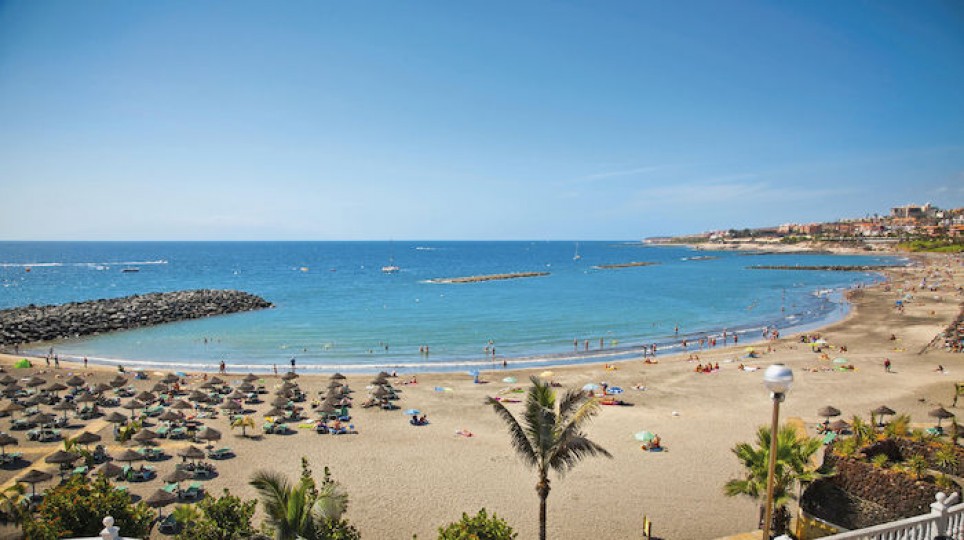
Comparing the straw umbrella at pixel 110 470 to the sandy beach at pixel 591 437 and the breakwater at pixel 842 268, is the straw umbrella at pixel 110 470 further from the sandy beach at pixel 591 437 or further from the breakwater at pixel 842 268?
the breakwater at pixel 842 268

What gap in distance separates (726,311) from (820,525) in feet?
195

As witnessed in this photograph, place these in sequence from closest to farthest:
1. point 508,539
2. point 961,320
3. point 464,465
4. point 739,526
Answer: point 508,539 → point 739,526 → point 464,465 → point 961,320

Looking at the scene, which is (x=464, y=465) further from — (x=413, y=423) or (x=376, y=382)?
(x=376, y=382)

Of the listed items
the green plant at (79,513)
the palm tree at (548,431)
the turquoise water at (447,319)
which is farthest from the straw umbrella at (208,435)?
the turquoise water at (447,319)

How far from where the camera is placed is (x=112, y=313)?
64438 millimetres

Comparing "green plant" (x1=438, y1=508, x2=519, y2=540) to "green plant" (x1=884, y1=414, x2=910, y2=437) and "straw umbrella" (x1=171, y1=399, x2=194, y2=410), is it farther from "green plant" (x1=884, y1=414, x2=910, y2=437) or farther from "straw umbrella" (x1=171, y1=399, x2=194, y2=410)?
"straw umbrella" (x1=171, y1=399, x2=194, y2=410)

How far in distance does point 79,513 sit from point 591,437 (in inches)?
740

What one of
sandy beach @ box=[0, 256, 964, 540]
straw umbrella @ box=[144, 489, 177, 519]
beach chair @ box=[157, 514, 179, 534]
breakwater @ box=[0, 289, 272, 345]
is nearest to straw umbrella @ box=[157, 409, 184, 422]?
sandy beach @ box=[0, 256, 964, 540]

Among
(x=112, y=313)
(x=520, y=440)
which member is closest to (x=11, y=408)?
(x=520, y=440)

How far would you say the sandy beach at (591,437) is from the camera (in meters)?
17.2

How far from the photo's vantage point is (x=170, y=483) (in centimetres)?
1834

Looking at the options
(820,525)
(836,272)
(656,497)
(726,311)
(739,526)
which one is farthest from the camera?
(836,272)

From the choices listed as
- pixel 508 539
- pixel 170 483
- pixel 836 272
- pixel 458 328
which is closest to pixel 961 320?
pixel 458 328

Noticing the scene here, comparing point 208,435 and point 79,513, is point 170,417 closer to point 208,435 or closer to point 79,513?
point 208,435
